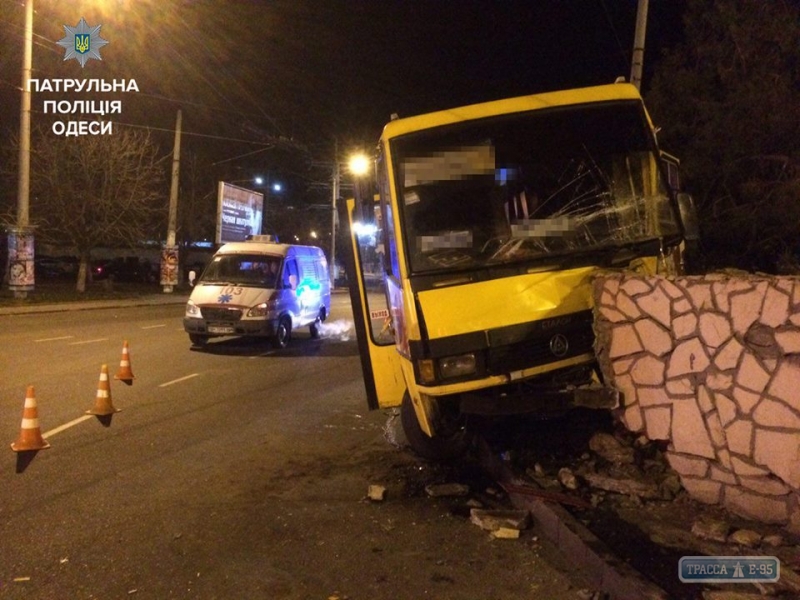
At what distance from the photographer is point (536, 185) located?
210 inches

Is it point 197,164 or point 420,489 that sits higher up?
point 197,164

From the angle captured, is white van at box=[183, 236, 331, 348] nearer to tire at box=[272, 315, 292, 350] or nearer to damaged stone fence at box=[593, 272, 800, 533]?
tire at box=[272, 315, 292, 350]

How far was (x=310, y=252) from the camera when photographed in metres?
17.3

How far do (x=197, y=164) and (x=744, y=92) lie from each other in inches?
1502

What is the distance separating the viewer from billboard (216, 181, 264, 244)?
3684 centimetres

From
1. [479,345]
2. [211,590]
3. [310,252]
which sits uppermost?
[310,252]

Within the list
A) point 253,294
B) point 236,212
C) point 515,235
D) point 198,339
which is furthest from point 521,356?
point 236,212

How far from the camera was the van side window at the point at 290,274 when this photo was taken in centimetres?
1478

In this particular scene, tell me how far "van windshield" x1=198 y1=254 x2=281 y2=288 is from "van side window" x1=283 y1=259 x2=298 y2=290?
0.69 ft

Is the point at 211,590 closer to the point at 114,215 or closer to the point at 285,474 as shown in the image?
the point at 285,474

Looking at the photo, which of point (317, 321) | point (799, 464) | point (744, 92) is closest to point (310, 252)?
point (317, 321)

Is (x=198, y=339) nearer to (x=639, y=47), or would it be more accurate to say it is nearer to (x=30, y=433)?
(x=30, y=433)

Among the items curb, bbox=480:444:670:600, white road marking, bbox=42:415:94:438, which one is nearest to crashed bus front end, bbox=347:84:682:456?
curb, bbox=480:444:670:600

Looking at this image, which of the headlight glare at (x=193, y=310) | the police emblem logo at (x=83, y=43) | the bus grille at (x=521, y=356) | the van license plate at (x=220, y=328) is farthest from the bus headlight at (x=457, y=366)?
the police emblem logo at (x=83, y=43)
